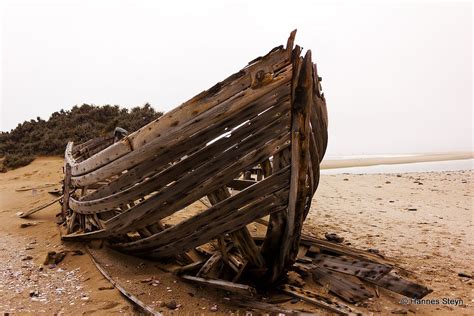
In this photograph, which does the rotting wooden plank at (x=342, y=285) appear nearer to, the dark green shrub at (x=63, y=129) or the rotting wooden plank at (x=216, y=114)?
the rotting wooden plank at (x=216, y=114)

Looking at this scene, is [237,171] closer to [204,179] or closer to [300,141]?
[204,179]

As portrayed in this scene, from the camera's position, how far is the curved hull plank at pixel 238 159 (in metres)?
2.94

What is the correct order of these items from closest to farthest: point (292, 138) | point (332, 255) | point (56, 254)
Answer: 1. point (292, 138)
2. point (56, 254)
3. point (332, 255)

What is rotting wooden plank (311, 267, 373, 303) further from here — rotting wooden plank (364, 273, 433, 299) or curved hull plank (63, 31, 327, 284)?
curved hull plank (63, 31, 327, 284)

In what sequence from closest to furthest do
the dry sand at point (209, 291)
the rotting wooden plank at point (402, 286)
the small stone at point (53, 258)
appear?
the dry sand at point (209, 291)
the rotting wooden plank at point (402, 286)
the small stone at point (53, 258)

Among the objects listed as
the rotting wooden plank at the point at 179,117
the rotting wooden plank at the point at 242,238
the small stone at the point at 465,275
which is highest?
the rotting wooden plank at the point at 179,117

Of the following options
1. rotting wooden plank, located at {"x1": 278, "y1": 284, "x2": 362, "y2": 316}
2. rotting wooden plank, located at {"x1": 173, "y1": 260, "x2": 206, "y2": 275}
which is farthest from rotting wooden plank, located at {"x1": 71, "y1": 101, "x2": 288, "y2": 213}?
rotting wooden plank, located at {"x1": 278, "y1": 284, "x2": 362, "y2": 316}

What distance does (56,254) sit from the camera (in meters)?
4.06

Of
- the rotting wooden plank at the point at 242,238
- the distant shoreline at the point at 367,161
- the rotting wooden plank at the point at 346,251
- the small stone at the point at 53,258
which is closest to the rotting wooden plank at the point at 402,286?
the rotting wooden plank at the point at 346,251

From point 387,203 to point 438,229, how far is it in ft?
9.81

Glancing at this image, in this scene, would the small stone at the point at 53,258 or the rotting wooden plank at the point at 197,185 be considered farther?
the small stone at the point at 53,258

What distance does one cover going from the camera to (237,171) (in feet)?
9.91

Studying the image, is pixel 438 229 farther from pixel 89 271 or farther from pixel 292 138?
pixel 89 271

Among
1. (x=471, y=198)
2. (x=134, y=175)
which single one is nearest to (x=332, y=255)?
(x=134, y=175)
